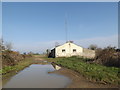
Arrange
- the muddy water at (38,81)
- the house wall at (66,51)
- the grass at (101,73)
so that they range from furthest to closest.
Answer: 1. the house wall at (66,51)
2. the grass at (101,73)
3. the muddy water at (38,81)

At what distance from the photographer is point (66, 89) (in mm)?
6281

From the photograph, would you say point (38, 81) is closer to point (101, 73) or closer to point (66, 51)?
point (101, 73)

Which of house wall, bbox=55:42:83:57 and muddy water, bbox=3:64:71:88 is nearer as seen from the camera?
muddy water, bbox=3:64:71:88

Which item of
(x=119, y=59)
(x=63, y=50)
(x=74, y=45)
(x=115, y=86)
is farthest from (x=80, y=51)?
(x=115, y=86)

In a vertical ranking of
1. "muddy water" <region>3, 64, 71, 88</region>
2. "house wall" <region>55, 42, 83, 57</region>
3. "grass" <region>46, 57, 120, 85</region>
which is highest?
"house wall" <region>55, 42, 83, 57</region>

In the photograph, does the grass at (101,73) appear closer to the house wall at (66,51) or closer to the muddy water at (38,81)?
the muddy water at (38,81)

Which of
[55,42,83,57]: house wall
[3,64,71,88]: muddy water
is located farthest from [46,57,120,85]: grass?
[55,42,83,57]: house wall

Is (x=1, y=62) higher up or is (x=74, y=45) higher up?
(x=74, y=45)

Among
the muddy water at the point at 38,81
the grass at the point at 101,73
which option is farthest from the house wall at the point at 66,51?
the muddy water at the point at 38,81

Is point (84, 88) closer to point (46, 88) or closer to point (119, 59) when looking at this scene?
point (46, 88)

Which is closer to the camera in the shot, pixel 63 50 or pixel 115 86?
pixel 115 86

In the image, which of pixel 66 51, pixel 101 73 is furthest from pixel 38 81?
pixel 66 51

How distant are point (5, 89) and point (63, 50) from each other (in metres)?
29.4

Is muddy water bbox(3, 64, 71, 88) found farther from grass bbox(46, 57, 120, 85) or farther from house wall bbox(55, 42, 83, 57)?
house wall bbox(55, 42, 83, 57)
